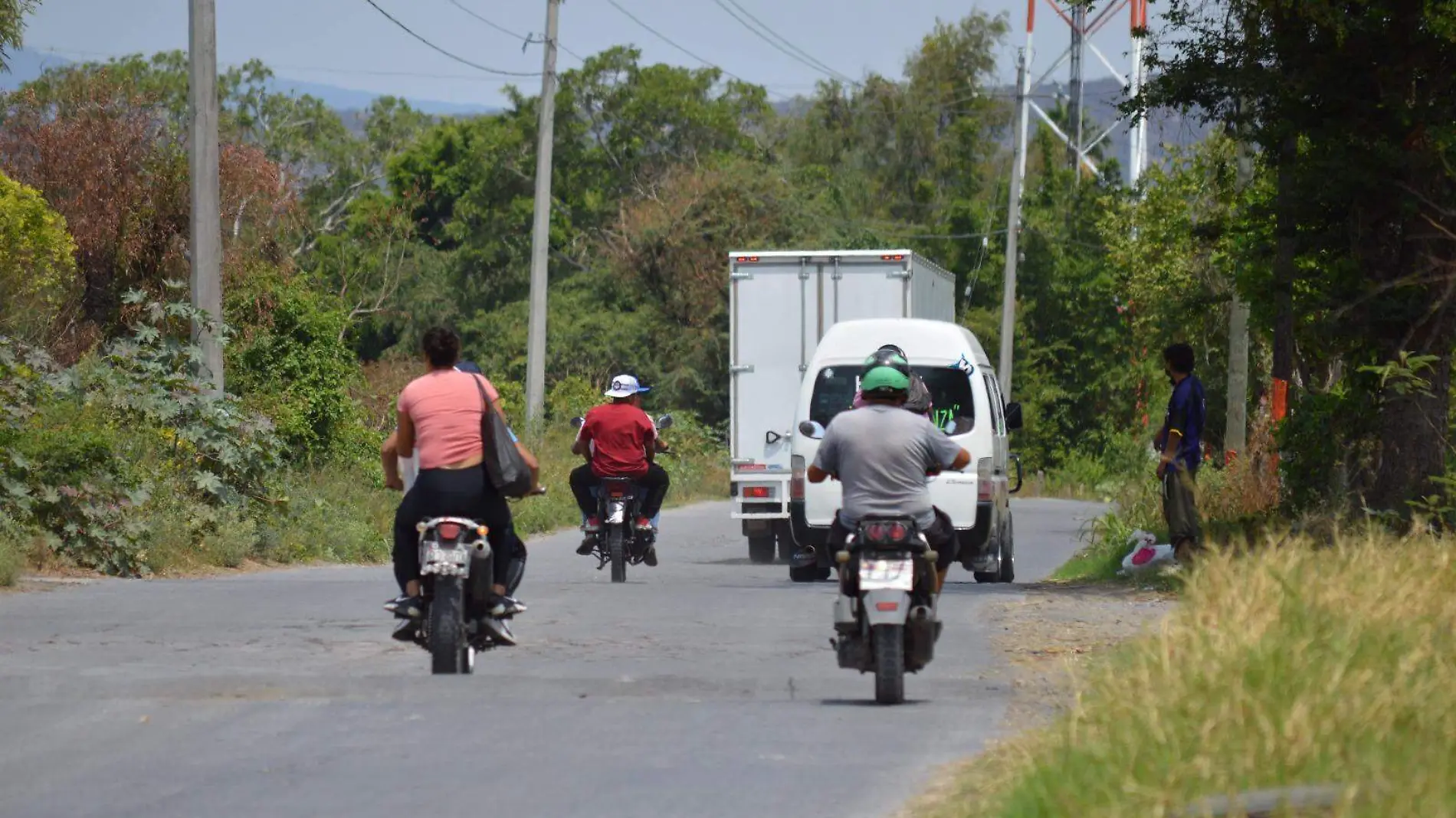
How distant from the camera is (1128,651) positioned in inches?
331

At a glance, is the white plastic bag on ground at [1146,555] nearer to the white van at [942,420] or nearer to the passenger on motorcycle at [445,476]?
the white van at [942,420]

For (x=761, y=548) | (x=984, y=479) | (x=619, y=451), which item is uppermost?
(x=619, y=451)

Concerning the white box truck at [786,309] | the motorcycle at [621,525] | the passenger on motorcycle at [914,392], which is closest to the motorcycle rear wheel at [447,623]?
the passenger on motorcycle at [914,392]

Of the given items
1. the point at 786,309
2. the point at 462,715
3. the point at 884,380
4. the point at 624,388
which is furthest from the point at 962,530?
the point at 462,715

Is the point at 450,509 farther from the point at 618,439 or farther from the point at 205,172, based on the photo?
the point at 205,172

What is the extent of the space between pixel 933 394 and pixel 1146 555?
7.75 feet

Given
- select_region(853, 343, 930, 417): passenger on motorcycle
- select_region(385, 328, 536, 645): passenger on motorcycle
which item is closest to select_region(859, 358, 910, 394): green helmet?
select_region(385, 328, 536, 645): passenger on motorcycle

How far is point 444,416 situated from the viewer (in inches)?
392

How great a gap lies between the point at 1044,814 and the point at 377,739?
317 cm

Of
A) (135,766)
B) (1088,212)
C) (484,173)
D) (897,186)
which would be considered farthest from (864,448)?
(897,186)

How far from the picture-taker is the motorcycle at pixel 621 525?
17.3 m

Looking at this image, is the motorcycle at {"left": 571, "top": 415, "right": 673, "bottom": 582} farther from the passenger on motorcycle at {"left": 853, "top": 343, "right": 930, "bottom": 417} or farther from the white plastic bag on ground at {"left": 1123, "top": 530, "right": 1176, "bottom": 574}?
the white plastic bag on ground at {"left": 1123, "top": 530, "right": 1176, "bottom": 574}

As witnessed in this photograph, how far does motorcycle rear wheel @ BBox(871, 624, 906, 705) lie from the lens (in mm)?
8938

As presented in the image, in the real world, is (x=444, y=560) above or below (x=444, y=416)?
below
